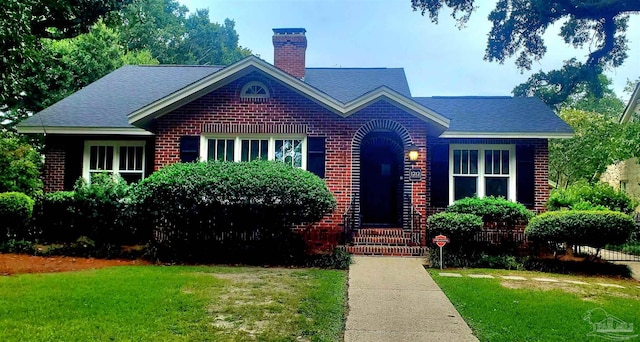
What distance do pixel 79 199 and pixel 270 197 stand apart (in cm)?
519

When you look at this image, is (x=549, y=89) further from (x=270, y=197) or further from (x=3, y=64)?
(x=3, y=64)

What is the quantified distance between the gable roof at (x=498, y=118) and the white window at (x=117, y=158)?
8975mm

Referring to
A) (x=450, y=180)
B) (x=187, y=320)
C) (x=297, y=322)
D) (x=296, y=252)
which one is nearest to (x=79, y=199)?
(x=296, y=252)

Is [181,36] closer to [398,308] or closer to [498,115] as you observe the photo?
[498,115]

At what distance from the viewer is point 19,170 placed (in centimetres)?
1410

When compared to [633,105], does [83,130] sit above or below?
below

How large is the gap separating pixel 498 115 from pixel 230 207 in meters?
8.88

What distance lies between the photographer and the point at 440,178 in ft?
42.1

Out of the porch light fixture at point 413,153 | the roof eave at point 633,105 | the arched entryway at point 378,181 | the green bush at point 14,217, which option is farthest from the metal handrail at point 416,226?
the roof eave at point 633,105

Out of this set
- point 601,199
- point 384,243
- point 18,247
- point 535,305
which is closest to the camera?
point 535,305

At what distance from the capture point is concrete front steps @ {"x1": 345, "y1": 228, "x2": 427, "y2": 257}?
10367 millimetres

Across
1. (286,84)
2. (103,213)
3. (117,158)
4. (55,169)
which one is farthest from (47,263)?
(286,84)

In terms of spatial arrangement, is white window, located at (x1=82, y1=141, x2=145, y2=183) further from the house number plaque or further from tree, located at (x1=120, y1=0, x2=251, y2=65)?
tree, located at (x1=120, y1=0, x2=251, y2=65)

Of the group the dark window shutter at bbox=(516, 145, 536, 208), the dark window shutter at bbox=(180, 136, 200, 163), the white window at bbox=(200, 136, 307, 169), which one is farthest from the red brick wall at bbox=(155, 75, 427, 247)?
the dark window shutter at bbox=(516, 145, 536, 208)
